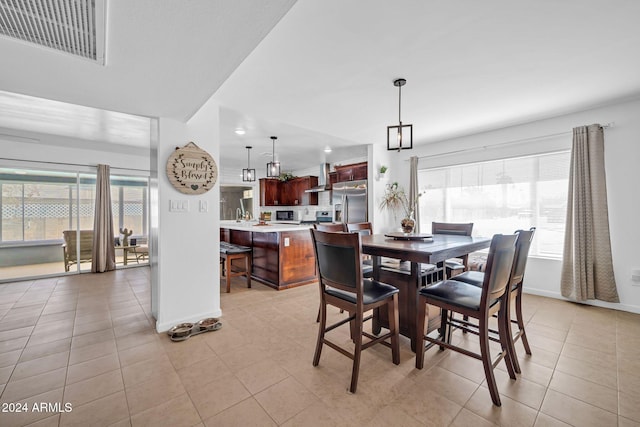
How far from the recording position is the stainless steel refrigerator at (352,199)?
201 inches

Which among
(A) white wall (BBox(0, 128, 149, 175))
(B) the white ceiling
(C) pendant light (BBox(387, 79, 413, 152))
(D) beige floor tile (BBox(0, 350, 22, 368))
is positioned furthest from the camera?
(A) white wall (BBox(0, 128, 149, 175))

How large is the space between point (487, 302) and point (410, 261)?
0.51 meters

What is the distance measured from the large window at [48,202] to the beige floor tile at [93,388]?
14.8ft

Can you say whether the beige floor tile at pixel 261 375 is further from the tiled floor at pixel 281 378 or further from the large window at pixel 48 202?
the large window at pixel 48 202

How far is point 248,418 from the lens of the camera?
4.85 ft

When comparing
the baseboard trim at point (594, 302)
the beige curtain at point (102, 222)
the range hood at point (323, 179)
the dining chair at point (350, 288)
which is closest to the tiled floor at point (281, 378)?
the dining chair at point (350, 288)

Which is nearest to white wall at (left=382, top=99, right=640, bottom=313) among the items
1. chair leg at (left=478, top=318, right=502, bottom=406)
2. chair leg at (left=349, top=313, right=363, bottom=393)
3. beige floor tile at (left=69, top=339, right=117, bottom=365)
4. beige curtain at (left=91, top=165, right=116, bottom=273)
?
chair leg at (left=478, top=318, right=502, bottom=406)

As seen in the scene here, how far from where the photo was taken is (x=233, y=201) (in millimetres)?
8109

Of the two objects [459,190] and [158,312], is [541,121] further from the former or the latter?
[158,312]

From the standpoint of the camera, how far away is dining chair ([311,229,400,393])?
5.54ft

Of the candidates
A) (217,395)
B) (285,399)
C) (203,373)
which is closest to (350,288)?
(285,399)

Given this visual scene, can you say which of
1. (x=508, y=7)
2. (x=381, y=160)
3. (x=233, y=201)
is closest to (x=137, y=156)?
(x=233, y=201)

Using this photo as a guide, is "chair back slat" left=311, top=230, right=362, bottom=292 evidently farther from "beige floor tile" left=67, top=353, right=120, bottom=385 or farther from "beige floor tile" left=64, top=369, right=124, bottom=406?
"beige floor tile" left=67, top=353, right=120, bottom=385

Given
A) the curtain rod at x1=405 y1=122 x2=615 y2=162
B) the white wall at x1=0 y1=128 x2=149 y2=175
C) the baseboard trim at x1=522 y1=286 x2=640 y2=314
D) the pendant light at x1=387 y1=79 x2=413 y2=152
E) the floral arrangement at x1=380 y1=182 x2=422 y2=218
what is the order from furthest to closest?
the floral arrangement at x1=380 y1=182 x2=422 y2=218 < the white wall at x1=0 y1=128 x2=149 y2=175 < the curtain rod at x1=405 y1=122 x2=615 y2=162 < the baseboard trim at x1=522 y1=286 x2=640 y2=314 < the pendant light at x1=387 y1=79 x2=413 y2=152
